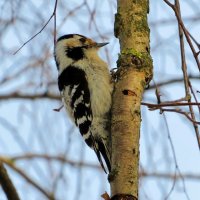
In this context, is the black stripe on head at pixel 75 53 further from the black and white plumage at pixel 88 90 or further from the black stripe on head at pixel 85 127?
the black stripe on head at pixel 85 127

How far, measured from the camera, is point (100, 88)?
3.80 meters

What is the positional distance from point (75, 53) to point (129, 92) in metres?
1.50

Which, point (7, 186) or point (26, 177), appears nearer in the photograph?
point (7, 186)

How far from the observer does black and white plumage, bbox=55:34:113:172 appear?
3760mm

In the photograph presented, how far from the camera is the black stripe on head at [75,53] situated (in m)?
4.21

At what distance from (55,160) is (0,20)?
133 cm

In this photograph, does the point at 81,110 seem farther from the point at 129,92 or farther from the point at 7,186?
the point at 129,92

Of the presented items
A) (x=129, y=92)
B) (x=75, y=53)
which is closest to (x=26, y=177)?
(x=75, y=53)

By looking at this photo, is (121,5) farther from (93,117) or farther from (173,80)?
(173,80)

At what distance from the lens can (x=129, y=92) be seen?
9.41 feet

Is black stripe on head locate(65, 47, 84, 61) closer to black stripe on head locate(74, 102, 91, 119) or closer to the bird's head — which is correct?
the bird's head

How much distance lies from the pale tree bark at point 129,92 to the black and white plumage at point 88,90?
0.64 m

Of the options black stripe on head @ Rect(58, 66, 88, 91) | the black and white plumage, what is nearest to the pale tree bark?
the black and white plumage

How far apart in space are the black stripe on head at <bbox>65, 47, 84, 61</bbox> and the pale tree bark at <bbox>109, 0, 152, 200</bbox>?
108 centimetres
